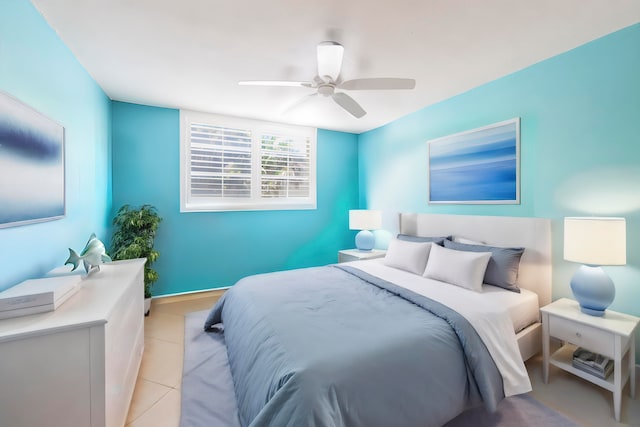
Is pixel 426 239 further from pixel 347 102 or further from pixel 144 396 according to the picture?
pixel 144 396

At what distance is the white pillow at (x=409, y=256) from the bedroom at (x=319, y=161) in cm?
72

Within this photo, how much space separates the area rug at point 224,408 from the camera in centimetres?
157

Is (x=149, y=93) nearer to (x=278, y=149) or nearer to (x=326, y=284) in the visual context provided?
(x=278, y=149)

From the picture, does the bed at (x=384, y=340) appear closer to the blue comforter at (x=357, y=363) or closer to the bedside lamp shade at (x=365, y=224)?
the blue comforter at (x=357, y=363)

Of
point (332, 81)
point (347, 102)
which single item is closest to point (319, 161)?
point (347, 102)

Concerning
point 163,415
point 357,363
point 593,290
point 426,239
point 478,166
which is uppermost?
point 478,166

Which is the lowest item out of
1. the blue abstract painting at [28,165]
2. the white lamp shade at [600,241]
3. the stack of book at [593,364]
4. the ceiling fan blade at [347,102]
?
the stack of book at [593,364]

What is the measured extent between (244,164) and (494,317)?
11.4 feet

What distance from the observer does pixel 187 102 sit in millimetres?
3262

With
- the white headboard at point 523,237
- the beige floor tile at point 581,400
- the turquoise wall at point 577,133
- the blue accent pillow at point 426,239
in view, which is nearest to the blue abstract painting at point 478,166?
the turquoise wall at point 577,133

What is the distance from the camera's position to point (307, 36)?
1959mm

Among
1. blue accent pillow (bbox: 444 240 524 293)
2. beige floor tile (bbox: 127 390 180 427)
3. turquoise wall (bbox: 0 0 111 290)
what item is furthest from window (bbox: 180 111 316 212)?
blue accent pillow (bbox: 444 240 524 293)

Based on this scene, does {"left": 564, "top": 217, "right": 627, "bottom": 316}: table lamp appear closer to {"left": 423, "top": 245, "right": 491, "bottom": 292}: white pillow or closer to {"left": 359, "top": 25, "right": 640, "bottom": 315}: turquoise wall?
{"left": 359, "top": 25, "right": 640, "bottom": 315}: turquoise wall

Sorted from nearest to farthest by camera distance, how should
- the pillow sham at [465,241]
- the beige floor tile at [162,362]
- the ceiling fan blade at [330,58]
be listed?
the ceiling fan blade at [330,58] < the beige floor tile at [162,362] < the pillow sham at [465,241]
